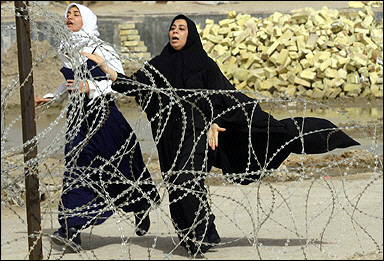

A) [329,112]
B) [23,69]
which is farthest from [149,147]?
[23,69]

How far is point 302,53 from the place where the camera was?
18094 mm

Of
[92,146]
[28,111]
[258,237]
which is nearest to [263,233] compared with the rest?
[258,237]

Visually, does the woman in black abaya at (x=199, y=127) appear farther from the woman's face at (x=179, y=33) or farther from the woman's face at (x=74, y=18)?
the woman's face at (x=74, y=18)

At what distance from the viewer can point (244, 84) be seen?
704 inches

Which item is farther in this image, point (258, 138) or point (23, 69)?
point (258, 138)

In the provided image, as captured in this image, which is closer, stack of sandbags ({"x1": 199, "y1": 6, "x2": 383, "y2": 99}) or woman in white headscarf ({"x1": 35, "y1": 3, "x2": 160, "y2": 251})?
woman in white headscarf ({"x1": 35, "y1": 3, "x2": 160, "y2": 251})

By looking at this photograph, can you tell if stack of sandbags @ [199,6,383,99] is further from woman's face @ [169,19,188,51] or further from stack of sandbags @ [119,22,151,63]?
woman's face @ [169,19,188,51]

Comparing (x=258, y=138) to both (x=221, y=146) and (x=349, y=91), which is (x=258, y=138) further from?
(x=349, y=91)

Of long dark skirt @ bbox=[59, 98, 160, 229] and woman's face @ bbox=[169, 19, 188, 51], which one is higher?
woman's face @ bbox=[169, 19, 188, 51]

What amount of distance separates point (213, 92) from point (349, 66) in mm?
12270

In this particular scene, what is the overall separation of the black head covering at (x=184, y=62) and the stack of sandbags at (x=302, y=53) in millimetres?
11075

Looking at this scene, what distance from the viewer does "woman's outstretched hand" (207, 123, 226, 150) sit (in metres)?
6.28

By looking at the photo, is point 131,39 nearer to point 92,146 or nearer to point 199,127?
point 92,146

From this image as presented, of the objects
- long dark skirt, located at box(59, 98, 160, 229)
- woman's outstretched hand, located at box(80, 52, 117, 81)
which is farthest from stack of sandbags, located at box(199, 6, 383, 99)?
woman's outstretched hand, located at box(80, 52, 117, 81)
